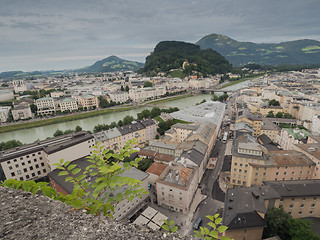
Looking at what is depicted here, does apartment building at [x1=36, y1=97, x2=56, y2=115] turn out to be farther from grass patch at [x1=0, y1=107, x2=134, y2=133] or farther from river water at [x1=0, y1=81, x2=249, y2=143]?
river water at [x1=0, y1=81, x2=249, y2=143]

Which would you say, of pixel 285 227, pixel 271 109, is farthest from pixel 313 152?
pixel 271 109

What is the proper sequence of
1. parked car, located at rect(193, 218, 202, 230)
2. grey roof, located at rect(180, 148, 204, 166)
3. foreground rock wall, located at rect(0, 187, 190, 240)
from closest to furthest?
foreground rock wall, located at rect(0, 187, 190, 240)
parked car, located at rect(193, 218, 202, 230)
grey roof, located at rect(180, 148, 204, 166)

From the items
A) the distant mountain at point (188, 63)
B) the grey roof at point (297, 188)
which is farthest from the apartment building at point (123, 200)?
the distant mountain at point (188, 63)

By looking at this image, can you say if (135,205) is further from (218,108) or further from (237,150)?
(218,108)

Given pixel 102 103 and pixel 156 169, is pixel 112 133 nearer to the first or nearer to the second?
pixel 156 169

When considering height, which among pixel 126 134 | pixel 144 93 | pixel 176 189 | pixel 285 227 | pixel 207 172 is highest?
pixel 144 93

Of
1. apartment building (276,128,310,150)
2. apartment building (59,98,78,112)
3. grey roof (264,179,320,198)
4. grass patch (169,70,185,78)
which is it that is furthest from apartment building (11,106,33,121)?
grass patch (169,70,185,78)
